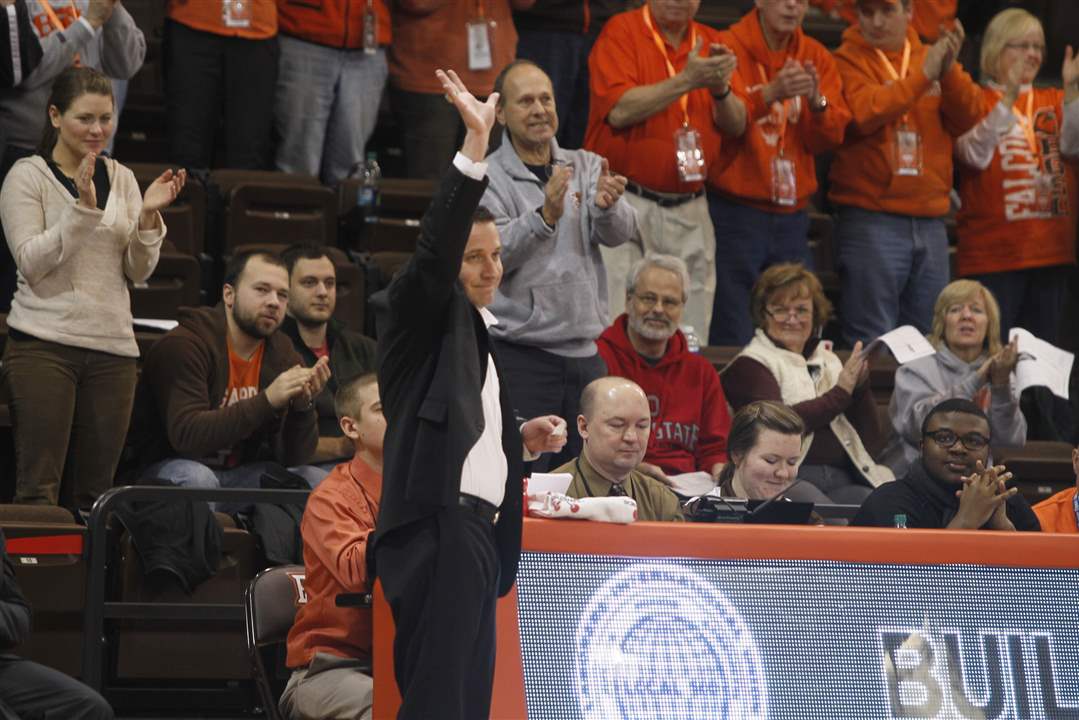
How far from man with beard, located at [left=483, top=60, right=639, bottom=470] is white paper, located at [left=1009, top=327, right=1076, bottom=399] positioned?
1.64 m

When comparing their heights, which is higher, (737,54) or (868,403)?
(737,54)

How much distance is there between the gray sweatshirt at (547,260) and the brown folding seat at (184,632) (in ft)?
4.37

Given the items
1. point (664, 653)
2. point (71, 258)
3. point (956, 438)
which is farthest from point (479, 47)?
point (664, 653)

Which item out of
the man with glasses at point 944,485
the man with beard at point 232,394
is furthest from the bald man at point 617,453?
the man with beard at point 232,394

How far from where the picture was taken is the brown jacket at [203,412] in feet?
18.2

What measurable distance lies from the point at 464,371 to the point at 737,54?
4286mm

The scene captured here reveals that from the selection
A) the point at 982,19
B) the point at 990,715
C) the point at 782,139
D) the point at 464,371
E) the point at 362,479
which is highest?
the point at 982,19

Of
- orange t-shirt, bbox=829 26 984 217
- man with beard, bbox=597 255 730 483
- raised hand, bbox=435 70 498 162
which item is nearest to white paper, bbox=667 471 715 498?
man with beard, bbox=597 255 730 483

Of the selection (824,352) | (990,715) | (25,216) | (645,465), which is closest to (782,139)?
(824,352)

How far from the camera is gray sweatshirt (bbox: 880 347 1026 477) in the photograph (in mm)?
6449

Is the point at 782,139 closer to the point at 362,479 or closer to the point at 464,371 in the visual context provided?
the point at 362,479

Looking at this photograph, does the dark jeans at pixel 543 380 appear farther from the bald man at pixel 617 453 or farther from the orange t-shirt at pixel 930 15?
the orange t-shirt at pixel 930 15

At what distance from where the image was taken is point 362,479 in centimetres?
452

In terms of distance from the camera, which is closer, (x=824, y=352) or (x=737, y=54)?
(x=824, y=352)
